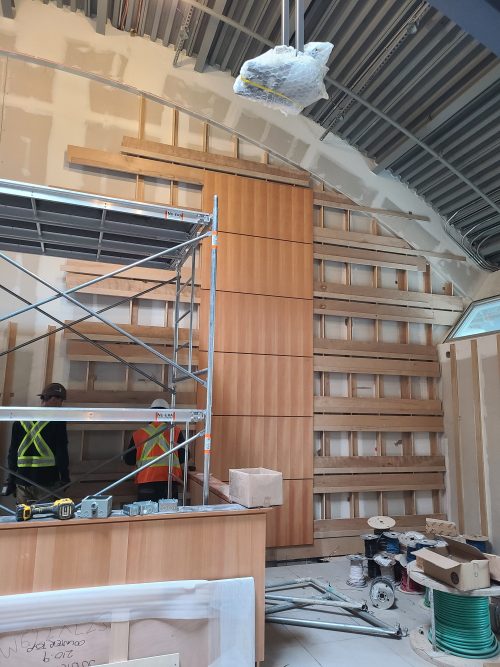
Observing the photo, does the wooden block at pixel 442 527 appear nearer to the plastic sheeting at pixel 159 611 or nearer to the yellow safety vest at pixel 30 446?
the plastic sheeting at pixel 159 611

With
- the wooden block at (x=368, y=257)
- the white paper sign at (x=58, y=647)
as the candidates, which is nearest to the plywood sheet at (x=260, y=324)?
the wooden block at (x=368, y=257)

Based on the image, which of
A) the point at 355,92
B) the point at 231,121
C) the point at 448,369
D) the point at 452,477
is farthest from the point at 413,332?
the point at 231,121

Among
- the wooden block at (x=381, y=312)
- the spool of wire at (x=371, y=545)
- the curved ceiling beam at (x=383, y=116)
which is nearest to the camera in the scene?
the spool of wire at (x=371, y=545)

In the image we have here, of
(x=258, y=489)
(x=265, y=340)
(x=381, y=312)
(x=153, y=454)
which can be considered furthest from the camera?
(x=381, y=312)

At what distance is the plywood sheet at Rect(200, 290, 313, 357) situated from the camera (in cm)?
593

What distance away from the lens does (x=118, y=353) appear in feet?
17.9

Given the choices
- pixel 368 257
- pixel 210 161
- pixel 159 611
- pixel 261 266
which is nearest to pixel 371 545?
pixel 159 611

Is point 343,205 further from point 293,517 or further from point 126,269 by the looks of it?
point 293,517

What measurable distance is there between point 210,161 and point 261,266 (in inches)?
60.7

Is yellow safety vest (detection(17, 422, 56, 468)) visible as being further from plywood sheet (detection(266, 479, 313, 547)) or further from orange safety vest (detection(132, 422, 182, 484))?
plywood sheet (detection(266, 479, 313, 547))

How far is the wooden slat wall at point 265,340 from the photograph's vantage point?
582 cm

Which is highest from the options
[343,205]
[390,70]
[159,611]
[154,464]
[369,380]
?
[390,70]

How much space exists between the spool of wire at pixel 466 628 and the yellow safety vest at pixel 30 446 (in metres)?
3.62

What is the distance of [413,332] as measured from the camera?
719cm
